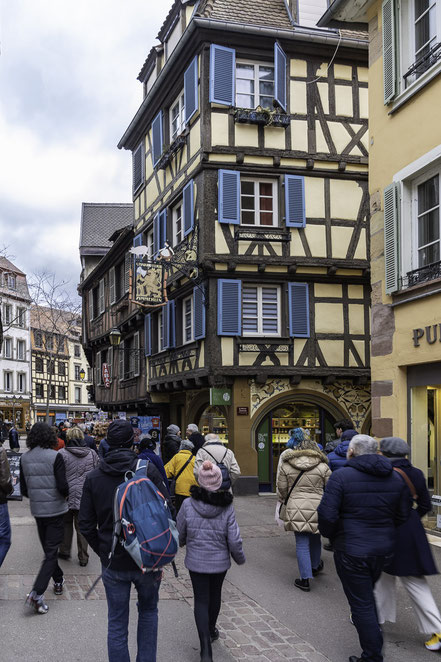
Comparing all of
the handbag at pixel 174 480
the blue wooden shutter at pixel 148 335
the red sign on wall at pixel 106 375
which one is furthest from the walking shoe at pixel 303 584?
the red sign on wall at pixel 106 375

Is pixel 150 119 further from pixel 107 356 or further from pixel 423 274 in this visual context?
pixel 423 274

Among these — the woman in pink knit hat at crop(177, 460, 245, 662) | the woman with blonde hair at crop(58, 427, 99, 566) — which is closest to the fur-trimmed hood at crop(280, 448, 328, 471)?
the woman in pink knit hat at crop(177, 460, 245, 662)

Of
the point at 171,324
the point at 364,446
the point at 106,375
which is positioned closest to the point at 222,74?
the point at 171,324

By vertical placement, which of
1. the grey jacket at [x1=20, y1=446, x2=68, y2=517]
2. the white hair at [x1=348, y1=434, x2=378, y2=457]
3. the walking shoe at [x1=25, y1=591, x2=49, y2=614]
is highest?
the white hair at [x1=348, y1=434, x2=378, y2=457]

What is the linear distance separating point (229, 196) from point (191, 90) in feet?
10.7

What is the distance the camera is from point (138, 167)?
23.6 m

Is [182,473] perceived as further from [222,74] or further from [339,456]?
[222,74]

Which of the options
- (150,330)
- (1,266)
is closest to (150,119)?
(150,330)

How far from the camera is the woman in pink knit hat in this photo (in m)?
5.05

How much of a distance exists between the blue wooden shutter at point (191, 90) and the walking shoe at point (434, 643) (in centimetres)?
1489

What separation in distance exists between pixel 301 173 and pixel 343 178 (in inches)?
48.0

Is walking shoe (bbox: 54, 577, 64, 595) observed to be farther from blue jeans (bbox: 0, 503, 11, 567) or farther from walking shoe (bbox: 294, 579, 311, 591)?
walking shoe (bbox: 294, 579, 311, 591)

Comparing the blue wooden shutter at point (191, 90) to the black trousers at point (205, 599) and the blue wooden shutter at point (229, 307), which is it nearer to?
the blue wooden shutter at point (229, 307)

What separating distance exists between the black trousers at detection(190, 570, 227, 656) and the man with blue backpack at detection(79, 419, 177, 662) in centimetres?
67
